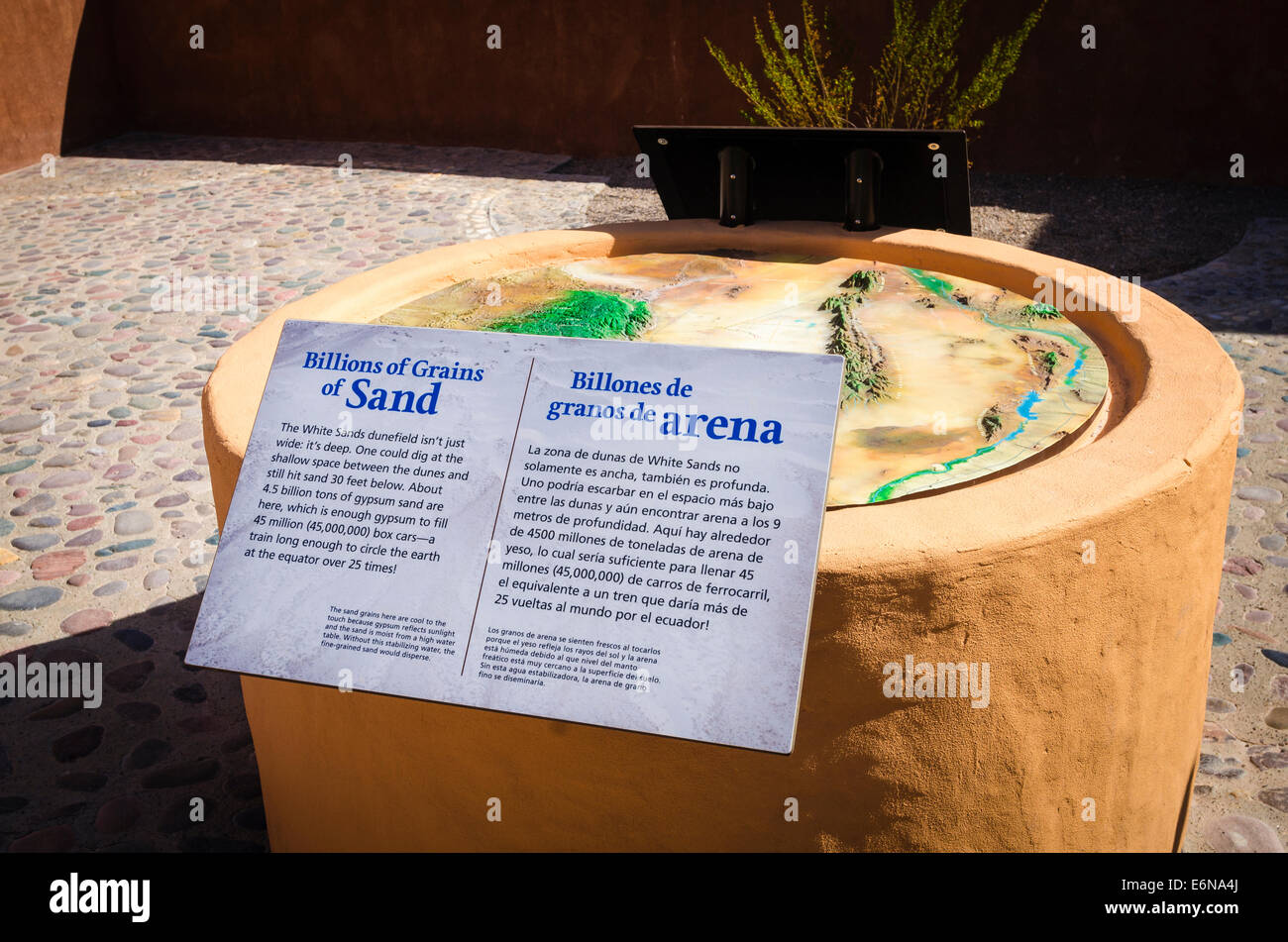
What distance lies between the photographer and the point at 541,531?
1.80m

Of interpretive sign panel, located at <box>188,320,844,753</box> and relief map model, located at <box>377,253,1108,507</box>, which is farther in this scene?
relief map model, located at <box>377,253,1108,507</box>

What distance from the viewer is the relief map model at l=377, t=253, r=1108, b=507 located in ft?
7.63

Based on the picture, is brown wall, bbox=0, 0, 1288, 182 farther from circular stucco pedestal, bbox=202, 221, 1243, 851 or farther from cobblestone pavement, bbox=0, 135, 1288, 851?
circular stucco pedestal, bbox=202, 221, 1243, 851

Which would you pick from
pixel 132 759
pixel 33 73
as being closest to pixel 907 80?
pixel 132 759

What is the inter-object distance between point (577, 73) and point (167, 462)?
268 inches

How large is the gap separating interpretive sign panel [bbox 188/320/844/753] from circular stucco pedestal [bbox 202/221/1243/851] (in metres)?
0.23

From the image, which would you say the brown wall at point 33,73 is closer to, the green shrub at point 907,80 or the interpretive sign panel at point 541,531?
the green shrub at point 907,80

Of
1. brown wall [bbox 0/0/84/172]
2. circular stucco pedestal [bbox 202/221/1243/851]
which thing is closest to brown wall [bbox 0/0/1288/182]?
brown wall [bbox 0/0/84/172]

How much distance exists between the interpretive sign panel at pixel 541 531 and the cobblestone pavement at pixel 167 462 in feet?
4.51

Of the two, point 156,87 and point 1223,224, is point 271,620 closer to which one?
point 1223,224

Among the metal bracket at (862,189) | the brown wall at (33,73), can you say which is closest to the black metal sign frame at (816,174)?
the metal bracket at (862,189)
